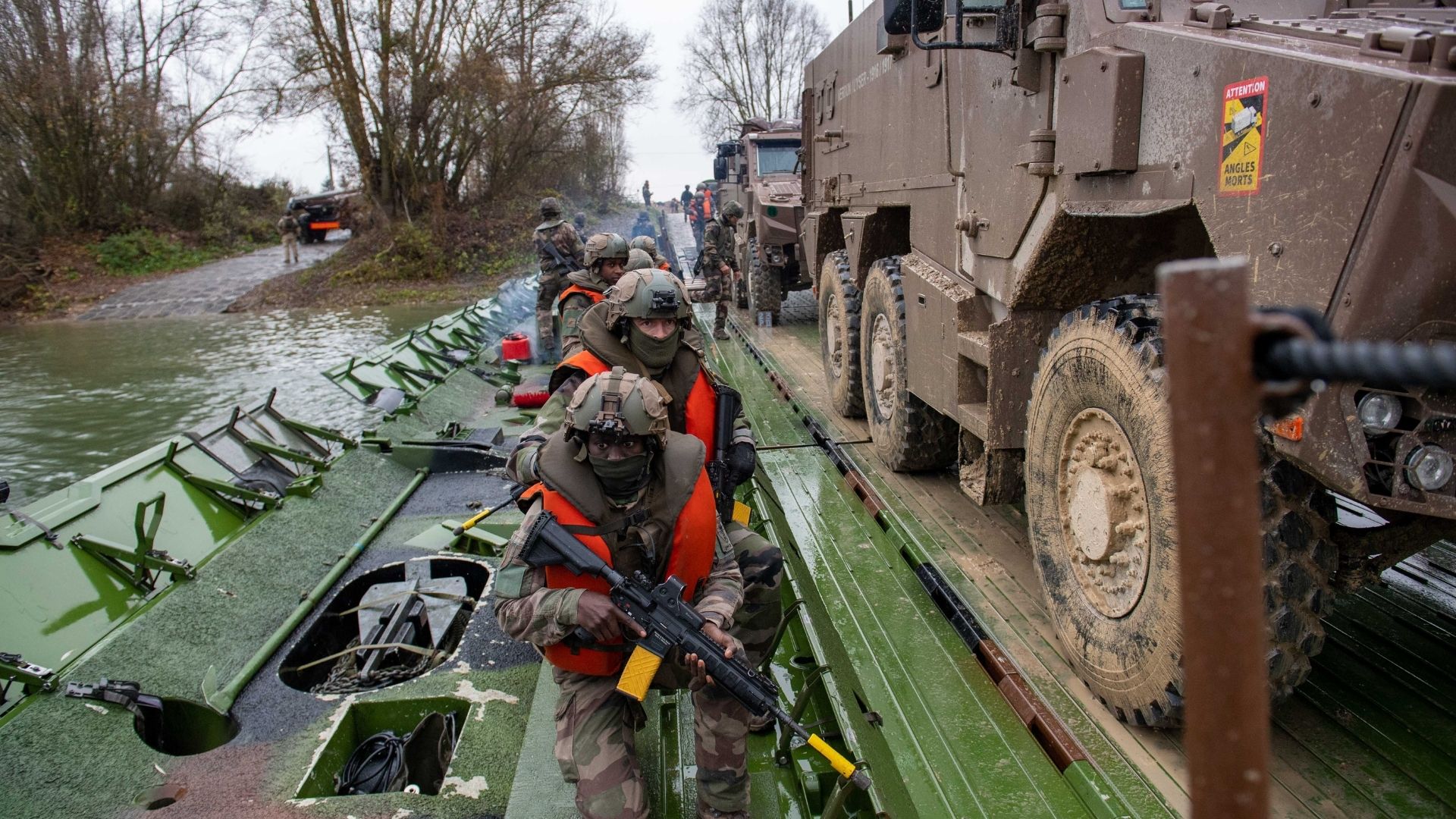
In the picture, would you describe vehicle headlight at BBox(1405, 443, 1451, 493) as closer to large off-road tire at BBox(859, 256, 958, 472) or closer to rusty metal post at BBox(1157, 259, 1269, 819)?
rusty metal post at BBox(1157, 259, 1269, 819)

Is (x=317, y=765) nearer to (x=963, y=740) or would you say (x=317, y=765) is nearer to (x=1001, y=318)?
(x=963, y=740)

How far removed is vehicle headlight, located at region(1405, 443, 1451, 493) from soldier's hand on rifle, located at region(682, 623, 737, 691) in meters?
1.71

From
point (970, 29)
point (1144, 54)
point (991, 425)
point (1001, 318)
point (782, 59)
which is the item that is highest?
point (782, 59)

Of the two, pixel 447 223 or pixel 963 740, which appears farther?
pixel 447 223

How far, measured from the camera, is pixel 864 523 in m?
4.70

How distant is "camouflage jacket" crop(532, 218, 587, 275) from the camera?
9180mm

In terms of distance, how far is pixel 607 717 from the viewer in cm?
287

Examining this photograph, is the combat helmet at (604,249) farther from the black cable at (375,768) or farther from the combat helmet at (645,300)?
the black cable at (375,768)

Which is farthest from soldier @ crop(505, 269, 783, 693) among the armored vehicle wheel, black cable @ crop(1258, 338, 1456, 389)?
the armored vehicle wheel

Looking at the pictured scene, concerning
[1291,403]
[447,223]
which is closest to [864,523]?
[1291,403]

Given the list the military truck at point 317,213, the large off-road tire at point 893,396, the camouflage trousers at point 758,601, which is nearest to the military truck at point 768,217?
the large off-road tire at point 893,396

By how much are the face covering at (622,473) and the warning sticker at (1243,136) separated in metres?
1.73

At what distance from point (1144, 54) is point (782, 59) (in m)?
35.1

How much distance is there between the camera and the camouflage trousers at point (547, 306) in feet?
30.9
